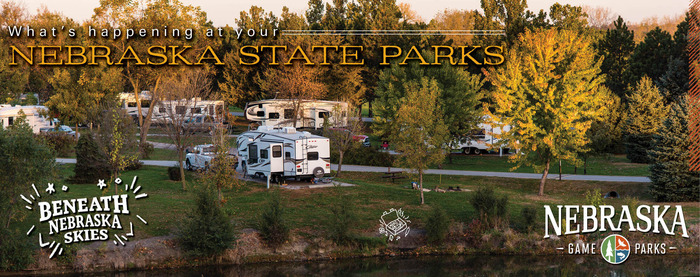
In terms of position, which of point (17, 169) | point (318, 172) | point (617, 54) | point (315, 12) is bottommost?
point (318, 172)

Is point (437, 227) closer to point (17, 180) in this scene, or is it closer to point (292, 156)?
point (292, 156)

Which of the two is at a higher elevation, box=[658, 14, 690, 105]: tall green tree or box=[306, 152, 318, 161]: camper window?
box=[658, 14, 690, 105]: tall green tree

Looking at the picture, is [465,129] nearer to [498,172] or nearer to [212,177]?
[498,172]

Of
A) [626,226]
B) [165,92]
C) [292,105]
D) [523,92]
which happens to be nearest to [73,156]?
[165,92]

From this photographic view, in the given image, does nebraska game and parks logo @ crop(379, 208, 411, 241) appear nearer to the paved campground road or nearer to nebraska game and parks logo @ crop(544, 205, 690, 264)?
nebraska game and parks logo @ crop(544, 205, 690, 264)

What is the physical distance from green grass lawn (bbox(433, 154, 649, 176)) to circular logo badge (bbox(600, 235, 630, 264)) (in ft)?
30.5

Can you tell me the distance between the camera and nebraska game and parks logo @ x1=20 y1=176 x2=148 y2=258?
835 inches

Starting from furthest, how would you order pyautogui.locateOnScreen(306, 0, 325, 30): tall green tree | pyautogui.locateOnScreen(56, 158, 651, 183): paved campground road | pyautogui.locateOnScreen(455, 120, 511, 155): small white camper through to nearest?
pyautogui.locateOnScreen(306, 0, 325, 30): tall green tree < pyautogui.locateOnScreen(455, 120, 511, 155): small white camper < pyautogui.locateOnScreen(56, 158, 651, 183): paved campground road

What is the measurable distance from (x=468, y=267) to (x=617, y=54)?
105ft

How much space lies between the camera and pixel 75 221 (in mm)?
21641

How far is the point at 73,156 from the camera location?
135 ft

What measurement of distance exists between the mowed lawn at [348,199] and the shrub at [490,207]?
2.19ft

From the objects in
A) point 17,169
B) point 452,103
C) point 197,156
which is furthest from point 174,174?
point 452,103

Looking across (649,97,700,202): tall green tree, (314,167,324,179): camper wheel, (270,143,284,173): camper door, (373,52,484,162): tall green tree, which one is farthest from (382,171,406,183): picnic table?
(649,97,700,202): tall green tree
